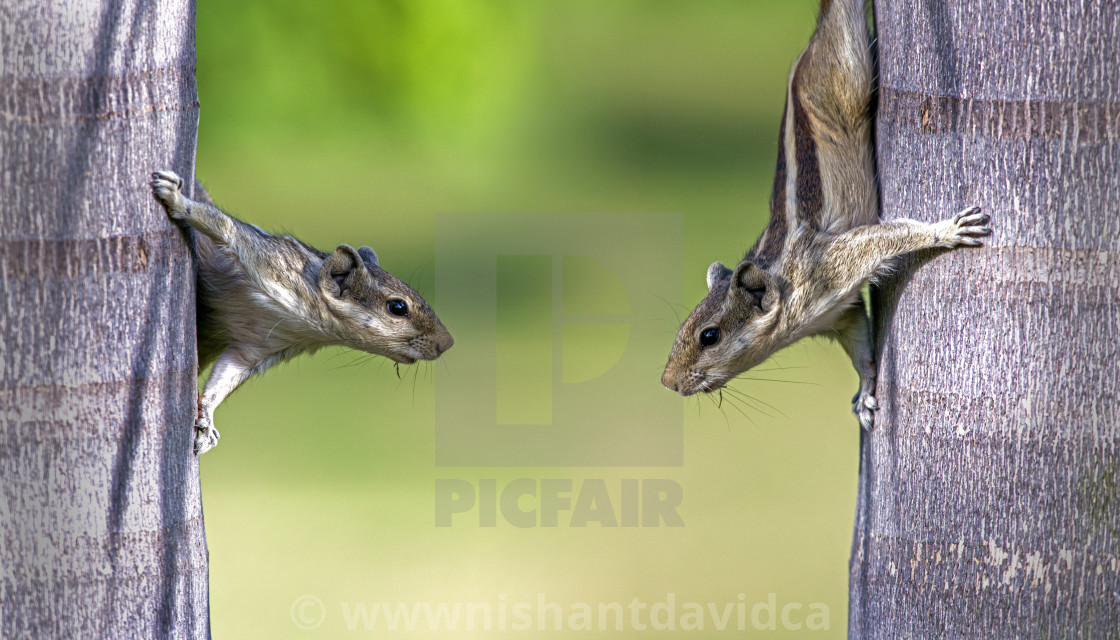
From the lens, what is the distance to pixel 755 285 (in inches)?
96.9

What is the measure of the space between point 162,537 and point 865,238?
1368 mm

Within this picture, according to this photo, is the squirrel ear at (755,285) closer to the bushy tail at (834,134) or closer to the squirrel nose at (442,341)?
the bushy tail at (834,134)

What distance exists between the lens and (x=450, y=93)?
6.45m

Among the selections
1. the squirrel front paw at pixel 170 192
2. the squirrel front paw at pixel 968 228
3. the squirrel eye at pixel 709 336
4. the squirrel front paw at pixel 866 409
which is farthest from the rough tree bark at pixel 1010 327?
the squirrel front paw at pixel 170 192

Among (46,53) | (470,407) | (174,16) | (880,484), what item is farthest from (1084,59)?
(470,407)

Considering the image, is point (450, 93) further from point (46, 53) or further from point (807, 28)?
point (46, 53)

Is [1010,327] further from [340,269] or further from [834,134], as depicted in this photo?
[340,269]

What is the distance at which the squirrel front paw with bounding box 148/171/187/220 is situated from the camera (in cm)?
177

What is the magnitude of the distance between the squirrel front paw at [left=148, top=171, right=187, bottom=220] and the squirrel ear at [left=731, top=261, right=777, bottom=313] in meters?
1.17

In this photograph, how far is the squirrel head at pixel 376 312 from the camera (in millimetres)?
2631

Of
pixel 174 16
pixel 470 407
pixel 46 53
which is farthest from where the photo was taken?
pixel 470 407

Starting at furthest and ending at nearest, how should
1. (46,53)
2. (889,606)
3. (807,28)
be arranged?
(807,28), (889,606), (46,53)

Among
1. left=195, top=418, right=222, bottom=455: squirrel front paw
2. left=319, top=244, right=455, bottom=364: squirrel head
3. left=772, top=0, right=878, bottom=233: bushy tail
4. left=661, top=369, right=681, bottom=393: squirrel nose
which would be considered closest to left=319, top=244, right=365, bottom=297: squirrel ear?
Result: left=319, top=244, right=455, bottom=364: squirrel head

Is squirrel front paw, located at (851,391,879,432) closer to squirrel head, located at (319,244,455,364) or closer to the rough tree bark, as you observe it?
the rough tree bark
